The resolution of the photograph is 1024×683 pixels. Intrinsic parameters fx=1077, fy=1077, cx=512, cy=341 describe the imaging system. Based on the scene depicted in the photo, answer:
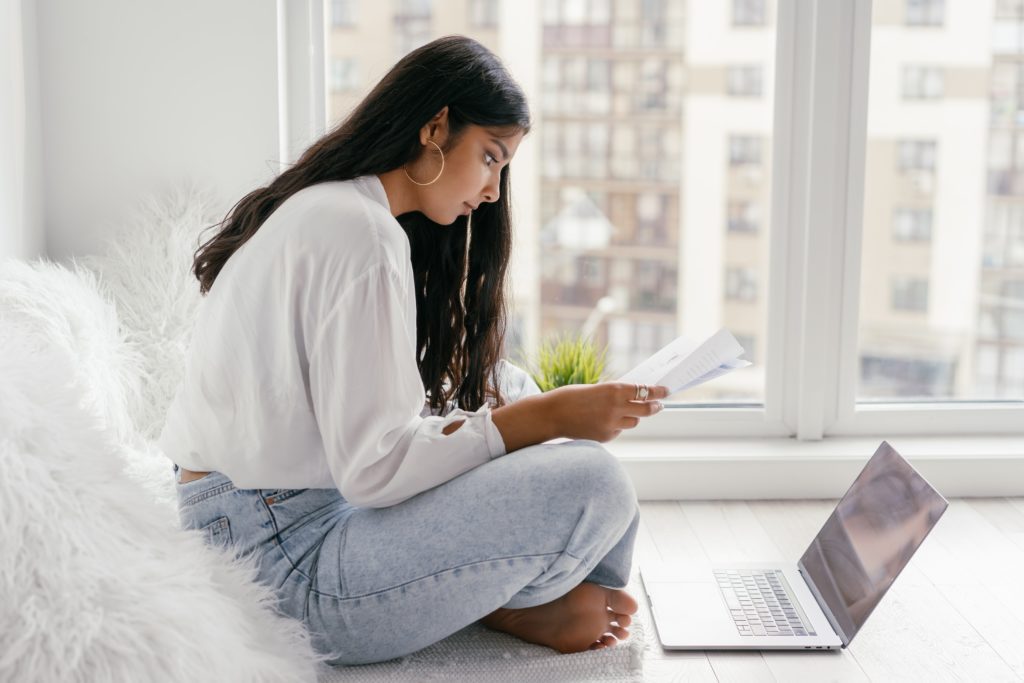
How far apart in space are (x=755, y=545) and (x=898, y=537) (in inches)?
20.9

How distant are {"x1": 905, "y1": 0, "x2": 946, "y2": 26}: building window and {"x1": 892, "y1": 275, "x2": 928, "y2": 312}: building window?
24.0 inches

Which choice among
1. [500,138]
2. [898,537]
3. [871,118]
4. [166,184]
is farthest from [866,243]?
[166,184]

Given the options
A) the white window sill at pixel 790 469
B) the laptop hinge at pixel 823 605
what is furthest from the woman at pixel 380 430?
the white window sill at pixel 790 469

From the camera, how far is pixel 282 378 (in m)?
1.45

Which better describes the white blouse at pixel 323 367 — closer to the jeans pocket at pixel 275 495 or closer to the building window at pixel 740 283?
the jeans pocket at pixel 275 495

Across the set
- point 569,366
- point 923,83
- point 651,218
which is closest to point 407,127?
point 569,366

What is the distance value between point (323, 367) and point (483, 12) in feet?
4.65

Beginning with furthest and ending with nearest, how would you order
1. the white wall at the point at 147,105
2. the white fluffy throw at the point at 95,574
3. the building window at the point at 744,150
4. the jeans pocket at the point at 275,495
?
the building window at the point at 744,150
the white wall at the point at 147,105
the jeans pocket at the point at 275,495
the white fluffy throw at the point at 95,574

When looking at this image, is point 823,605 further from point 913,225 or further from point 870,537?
point 913,225

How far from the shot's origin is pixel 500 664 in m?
1.60

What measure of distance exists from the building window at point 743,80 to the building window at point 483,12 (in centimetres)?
57

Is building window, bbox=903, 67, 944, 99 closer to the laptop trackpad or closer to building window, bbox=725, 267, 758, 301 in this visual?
building window, bbox=725, 267, 758, 301

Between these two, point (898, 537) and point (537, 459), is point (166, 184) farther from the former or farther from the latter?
point (898, 537)

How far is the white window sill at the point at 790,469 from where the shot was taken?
251 cm
